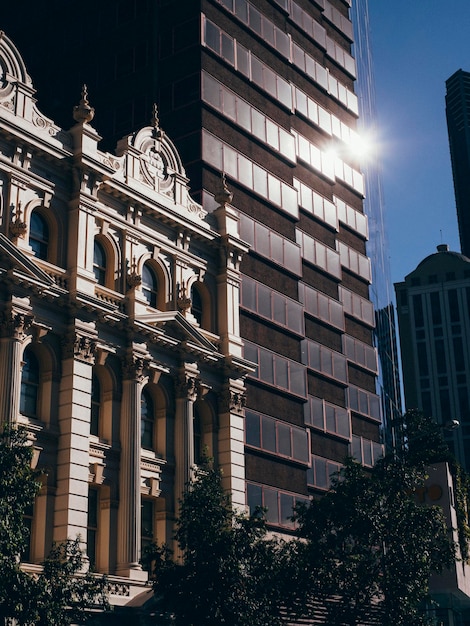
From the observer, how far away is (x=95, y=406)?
39.3 metres

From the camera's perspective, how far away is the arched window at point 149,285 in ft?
142

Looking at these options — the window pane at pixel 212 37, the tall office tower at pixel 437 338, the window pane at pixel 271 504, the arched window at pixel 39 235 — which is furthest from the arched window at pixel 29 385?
the tall office tower at pixel 437 338

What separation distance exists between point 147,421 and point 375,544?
10822 mm

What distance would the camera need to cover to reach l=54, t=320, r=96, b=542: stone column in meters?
35.5

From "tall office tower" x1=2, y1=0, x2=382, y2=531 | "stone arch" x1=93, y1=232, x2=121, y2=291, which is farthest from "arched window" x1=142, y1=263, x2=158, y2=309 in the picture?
"tall office tower" x1=2, y1=0, x2=382, y2=531

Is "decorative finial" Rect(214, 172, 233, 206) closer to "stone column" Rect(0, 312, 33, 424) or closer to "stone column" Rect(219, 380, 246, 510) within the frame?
"stone column" Rect(219, 380, 246, 510)

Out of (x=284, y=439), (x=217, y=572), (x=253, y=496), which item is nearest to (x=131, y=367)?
(x=217, y=572)

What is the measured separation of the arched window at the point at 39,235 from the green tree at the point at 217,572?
11.6 m

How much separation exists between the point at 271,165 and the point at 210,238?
39.7 feet

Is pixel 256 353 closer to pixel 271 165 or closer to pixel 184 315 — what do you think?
pixel 184 315

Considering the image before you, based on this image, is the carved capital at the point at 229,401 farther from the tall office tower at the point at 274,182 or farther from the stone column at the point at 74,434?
the stone column at the point at 74,434

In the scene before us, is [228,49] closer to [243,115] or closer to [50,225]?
[243,115]

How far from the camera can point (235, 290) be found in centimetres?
4809

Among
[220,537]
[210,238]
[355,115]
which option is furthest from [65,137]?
[355,115]
